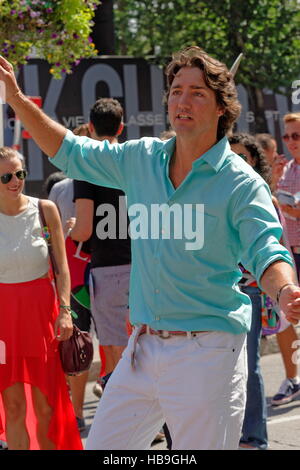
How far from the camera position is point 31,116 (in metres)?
3.79

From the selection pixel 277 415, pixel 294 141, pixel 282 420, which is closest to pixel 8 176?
pixel 282 420

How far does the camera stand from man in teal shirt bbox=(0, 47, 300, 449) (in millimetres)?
3670

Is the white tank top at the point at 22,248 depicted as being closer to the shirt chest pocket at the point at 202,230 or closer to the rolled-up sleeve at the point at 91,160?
the rolled-up sleeve at the point at 91,160

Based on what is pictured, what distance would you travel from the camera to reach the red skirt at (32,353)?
5.77 metres

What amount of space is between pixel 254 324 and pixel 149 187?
2786mm

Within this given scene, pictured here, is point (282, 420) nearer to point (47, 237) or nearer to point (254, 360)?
point (254, 360)

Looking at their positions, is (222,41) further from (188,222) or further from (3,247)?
(188,222)

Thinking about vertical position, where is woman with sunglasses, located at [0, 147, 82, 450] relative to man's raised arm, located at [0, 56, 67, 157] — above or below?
below

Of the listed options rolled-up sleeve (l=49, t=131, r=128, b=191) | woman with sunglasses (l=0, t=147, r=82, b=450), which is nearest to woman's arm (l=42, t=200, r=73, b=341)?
woman with sunglasses (l=0, t=147, r=82, b=450)

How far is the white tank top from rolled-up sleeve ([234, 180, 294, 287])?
7.39 feet

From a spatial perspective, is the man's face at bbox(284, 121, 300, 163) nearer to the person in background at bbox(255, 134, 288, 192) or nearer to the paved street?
the person in background at bbox(255, 134, 288, 192)

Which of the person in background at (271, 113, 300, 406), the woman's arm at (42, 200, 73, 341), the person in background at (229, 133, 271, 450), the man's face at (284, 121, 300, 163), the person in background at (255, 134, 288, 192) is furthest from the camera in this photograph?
the person in background at (255, 134, 288, 192)

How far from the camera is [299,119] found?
8328 mm
